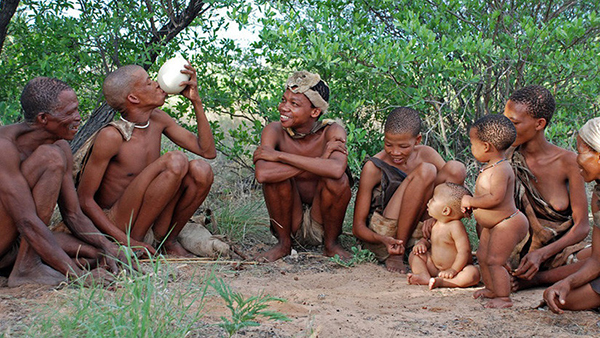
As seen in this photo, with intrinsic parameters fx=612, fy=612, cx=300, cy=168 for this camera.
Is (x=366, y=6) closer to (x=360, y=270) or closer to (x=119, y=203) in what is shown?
(x=360, y=270)

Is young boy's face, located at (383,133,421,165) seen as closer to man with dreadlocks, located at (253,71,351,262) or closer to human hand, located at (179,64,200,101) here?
man with dreadlocks, located at (253,71,351,262)

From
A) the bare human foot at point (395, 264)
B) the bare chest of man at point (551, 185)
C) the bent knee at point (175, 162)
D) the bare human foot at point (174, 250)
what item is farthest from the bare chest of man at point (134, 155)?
the bare chest of man at point (551, 185)

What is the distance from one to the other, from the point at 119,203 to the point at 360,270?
1.61 m

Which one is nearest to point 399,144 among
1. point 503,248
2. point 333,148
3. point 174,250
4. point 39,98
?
point 333,148

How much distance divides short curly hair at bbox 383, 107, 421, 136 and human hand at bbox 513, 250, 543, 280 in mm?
1085

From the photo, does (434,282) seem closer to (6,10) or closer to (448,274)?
(448,274)

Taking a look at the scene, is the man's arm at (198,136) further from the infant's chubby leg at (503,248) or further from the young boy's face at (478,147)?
the infant's chubby leg at (503,248)

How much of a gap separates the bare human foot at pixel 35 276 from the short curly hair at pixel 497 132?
2.35 metres

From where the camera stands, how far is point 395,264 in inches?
160

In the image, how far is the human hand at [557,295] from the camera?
297 cm

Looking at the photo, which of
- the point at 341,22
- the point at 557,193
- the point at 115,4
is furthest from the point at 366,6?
the point at 557,193

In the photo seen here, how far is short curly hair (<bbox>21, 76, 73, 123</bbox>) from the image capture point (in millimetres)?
3279

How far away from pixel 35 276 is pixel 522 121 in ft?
9.56

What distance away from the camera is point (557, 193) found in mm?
3715
